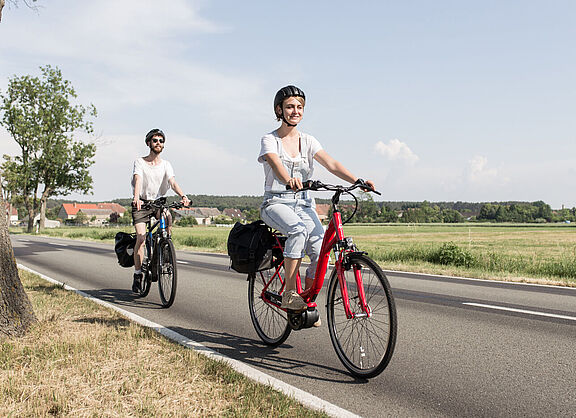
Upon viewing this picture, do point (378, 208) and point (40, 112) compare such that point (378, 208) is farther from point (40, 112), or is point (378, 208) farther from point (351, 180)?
point (351, 180)

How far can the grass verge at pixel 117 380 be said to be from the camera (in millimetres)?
2881

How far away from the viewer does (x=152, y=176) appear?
6938 mm

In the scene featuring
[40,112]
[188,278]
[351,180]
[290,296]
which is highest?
[40,112]

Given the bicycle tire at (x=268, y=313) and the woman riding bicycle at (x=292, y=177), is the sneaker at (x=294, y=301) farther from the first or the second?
the bicycle tire at (x=268, y=313)

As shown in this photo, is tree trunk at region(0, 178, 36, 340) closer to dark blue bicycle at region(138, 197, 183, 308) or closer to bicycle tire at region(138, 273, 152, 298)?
dark blue bicycle at region(138, 197, 183, 308)

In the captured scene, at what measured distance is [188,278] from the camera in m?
10.1

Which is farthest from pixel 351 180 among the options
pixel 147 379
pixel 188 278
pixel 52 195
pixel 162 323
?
pixel 52 195

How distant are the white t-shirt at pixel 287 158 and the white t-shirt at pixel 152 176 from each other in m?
3.15

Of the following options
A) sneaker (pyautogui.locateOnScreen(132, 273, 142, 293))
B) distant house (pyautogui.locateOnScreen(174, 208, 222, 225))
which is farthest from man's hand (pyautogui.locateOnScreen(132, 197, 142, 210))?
distant house (pyautogui.locateOnScreen(174, 208, 222, 225))

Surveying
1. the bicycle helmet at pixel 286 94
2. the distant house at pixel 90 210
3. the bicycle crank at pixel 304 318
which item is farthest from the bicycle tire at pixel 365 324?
the distant house at pixel 90 210

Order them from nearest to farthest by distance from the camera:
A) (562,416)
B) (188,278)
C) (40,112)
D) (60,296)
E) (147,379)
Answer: (562,416) → (147,379) → (60,296) → (188,278) → (40,112)

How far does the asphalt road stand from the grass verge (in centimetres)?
53

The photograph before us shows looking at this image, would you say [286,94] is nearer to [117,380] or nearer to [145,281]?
[117,380]

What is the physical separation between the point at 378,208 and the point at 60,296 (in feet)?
381
